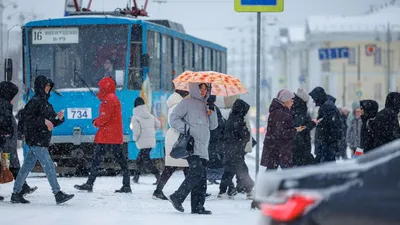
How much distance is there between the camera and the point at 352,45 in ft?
292

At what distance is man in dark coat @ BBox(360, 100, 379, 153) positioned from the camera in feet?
43.2

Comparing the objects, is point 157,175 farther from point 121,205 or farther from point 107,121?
point 121,205

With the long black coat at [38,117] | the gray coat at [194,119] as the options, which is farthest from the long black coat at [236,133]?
the long black coat at [38,117]

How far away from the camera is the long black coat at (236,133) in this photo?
1500 cm

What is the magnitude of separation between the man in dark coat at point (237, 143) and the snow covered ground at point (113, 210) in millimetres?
359

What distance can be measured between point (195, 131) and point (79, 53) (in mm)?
8299

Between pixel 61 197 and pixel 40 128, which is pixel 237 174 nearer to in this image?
pixel 61 197

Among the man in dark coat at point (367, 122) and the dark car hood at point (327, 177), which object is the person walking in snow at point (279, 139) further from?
the dark car hood at point (327, 177)

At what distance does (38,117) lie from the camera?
530 inches

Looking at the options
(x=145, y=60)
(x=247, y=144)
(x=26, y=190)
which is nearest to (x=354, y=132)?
(x=145, y=60)

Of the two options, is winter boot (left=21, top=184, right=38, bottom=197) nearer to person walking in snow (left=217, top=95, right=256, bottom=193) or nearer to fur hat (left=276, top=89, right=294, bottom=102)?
person walking in snow (left=217, top=95, right=256, bottom=193)

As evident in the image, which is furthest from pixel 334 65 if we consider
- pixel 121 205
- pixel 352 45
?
pixel 121 205

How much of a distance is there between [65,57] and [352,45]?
70.5 m

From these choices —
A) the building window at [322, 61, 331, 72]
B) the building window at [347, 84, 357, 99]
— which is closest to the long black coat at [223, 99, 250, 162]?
the building window at [347, 84, 357, 99]
